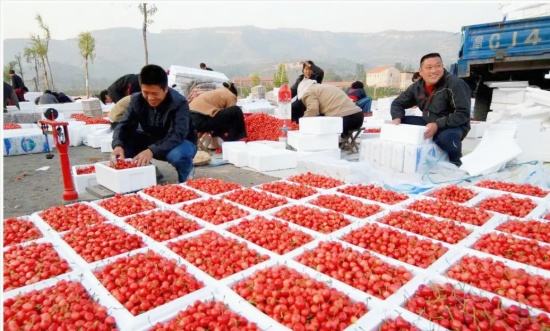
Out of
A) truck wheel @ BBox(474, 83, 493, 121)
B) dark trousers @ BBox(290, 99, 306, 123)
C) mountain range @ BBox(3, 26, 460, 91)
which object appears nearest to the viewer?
dark trousers @ BBox(290, 99, 306, 123)

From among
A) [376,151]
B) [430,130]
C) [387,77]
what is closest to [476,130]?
[430,130]

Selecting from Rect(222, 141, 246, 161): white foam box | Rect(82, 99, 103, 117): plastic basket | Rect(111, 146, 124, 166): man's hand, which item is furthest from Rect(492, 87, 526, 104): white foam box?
Rect(82, 99, 103, 117): plastic basket

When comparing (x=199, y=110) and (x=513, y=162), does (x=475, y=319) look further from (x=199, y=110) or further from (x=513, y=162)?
(x=199, y=110)

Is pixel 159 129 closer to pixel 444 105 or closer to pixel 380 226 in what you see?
pixel 380 226

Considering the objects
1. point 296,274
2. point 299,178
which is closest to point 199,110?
point 299,178

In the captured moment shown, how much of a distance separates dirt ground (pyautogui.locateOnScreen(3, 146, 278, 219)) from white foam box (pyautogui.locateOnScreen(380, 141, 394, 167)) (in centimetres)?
171

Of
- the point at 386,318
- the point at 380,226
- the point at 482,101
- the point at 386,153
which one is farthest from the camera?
the point at 482,101

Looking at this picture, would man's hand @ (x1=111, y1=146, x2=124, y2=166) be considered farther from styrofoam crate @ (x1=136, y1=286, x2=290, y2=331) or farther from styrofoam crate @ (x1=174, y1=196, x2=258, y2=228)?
styrofoam crate @ (x1=136, y1=286, x2=290, y2=331)

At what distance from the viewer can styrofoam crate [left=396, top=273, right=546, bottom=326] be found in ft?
5.75

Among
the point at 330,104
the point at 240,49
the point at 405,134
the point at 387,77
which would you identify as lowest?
the point at 405,134

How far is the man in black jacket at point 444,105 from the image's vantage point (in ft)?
17.3

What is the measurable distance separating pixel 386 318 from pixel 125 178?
3.35m

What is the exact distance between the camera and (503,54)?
8.68 m

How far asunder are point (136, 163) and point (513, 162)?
16.9ft
